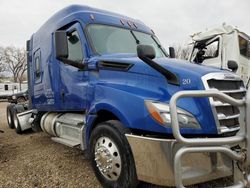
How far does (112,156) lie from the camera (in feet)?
13.0

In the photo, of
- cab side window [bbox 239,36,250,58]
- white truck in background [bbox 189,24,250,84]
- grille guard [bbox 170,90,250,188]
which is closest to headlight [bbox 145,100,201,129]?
grille guard [bbox 170,90,250,188]

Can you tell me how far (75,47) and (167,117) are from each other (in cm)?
268

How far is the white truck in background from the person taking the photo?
9.42 m

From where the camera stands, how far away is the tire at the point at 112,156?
3754 millimetres

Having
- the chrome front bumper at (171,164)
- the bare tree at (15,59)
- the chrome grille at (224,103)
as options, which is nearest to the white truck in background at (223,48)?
the chrome grille at (224,103)

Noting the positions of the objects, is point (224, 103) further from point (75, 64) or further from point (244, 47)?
point (244, 47)

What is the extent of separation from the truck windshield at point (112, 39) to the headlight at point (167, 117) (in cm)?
192

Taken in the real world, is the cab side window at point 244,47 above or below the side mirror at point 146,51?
above

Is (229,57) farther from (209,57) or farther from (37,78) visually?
(37,78)

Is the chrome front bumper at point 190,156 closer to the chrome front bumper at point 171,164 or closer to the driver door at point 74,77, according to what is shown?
the chrome front bumper at point 171,164

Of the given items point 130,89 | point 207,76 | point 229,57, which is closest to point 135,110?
point 130,89

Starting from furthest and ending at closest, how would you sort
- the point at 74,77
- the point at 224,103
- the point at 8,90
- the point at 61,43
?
the point at 8,90, the point at 74,77, the point at 61,43, the point at 224,103

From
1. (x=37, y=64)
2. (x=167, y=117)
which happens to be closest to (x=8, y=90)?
(x=37, y=64)

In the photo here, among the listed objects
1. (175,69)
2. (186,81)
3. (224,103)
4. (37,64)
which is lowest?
(224,103)
